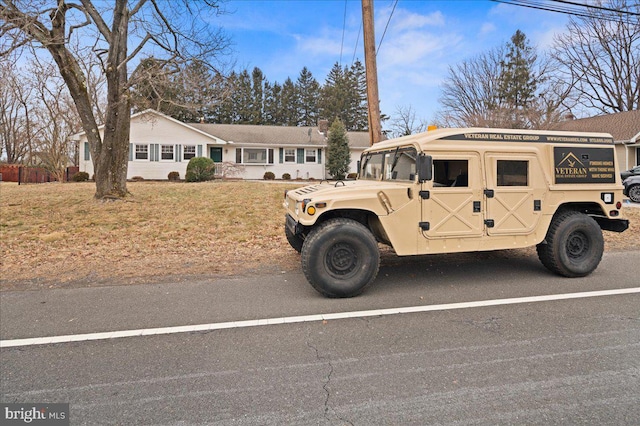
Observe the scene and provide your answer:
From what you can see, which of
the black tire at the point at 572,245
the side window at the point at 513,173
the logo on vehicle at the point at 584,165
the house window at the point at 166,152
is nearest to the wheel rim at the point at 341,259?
the side window at the point at 513,173

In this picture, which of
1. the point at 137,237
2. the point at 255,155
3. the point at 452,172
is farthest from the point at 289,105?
the point at 452,172

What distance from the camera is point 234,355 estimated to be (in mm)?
3244

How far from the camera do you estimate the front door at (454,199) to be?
4.89m

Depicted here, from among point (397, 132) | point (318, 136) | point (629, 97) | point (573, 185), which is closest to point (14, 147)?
point (318, 136)

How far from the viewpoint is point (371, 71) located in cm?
903

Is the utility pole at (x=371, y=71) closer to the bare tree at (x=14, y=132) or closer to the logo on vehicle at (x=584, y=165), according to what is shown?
the logo on vehicle at (x=584, y=165)

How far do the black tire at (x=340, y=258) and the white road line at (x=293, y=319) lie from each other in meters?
0.49

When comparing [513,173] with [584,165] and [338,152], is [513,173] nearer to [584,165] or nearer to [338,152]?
[584,165]

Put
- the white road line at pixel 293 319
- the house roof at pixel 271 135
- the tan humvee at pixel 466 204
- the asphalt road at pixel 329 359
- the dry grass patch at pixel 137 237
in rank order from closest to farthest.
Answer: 1. the asphalt road at pixel 329 359
2. the white road line at pixel 293 319
3. the tan humvee at pixel 466 204
4. the dry grass patch at pixel 137 237
5. the house roof at pixel 271 135

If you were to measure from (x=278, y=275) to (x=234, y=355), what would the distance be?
97.4 inches

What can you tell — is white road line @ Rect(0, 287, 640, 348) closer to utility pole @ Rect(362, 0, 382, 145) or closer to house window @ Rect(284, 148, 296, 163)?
utility pole @ Rect(362, 0, 382, 145)

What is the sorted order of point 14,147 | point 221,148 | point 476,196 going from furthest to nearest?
point 14,147 → point 221,148 → point 476,196

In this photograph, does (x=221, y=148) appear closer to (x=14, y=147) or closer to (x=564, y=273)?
(x=564, y=273)

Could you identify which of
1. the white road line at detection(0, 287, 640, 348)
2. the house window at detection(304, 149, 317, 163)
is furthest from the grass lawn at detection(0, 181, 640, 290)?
the house window at detection(304, 149, 317, 163)
